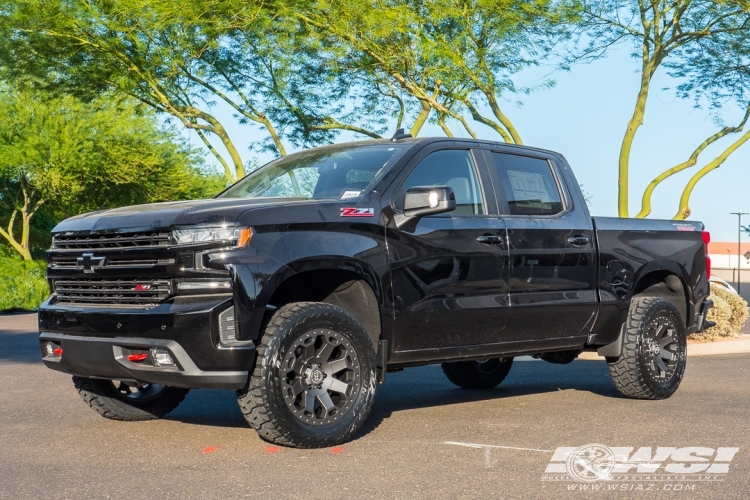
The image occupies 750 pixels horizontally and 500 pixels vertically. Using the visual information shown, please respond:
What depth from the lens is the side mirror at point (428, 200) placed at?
7.04m

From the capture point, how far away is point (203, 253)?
6320mm

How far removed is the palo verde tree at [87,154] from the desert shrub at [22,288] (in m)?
7.46

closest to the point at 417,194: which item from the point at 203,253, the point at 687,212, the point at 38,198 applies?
the point at 203,253

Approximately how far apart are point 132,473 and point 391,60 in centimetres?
1565

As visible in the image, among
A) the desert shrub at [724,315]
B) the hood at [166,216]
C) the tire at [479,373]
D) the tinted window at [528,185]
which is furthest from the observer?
the desert shrub at [724,315]

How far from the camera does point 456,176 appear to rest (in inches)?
311

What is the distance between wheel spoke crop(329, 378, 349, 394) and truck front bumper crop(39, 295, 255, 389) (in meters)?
0.61

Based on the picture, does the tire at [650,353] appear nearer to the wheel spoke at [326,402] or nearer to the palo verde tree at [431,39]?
the wheel spoke at [326,402]

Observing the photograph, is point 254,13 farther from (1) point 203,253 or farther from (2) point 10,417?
(1) point 203,253

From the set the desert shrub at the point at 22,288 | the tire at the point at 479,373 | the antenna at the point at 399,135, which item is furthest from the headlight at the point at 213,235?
the desert shrub at the point at 22,288

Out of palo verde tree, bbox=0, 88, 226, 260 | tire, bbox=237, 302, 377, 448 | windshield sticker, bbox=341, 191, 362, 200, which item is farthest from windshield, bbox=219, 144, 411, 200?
palo verde tree, bbox=0, 88, 226, 260

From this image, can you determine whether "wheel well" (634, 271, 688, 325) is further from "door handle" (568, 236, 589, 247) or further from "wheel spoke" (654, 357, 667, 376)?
"door handle" (568, 236, 589, 247)

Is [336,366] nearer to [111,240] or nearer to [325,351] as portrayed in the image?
[325,351]

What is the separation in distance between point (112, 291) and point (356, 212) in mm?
1580
